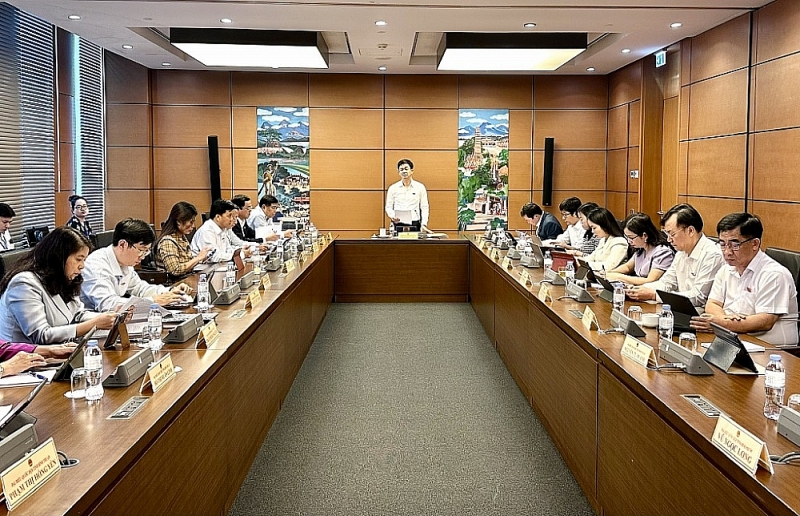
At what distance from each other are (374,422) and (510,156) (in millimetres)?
7604

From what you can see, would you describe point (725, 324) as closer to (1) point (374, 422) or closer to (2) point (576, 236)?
(1) point (374, 422)

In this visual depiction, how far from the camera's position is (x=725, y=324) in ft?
11.5

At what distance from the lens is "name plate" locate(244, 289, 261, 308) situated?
4079 millimetres

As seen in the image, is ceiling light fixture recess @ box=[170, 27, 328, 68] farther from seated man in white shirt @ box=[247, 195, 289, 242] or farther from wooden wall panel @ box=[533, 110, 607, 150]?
wooden wall panel @ box=[533, 110, 607, 150]

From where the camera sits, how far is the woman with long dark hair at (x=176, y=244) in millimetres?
5965

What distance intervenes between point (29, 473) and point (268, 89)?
9.91 meters

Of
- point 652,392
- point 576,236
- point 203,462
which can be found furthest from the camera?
point 576,236

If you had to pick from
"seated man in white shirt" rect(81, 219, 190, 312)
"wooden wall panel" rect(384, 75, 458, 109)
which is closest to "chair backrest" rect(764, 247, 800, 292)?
"seated man in white shirt" rect(81, 219, 190, 312)

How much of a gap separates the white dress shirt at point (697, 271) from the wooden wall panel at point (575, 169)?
22.0 feet

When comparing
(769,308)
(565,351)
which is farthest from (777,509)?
(769,308)

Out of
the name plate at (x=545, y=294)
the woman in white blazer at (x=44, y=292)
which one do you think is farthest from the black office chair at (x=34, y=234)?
the name plate at (x=545, y=294)

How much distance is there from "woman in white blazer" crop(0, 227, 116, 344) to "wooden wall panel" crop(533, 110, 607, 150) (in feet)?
28.8

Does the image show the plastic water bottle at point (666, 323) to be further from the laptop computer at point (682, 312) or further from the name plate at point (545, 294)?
the name plate at point (545, 294)

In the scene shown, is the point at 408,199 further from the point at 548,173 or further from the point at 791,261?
the point at 791,261
